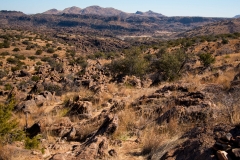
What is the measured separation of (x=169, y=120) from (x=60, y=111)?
212 inches

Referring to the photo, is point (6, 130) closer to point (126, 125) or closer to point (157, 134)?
point (126, 125)

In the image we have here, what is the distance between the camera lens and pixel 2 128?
218 inches

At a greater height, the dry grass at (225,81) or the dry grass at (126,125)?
the dry grass at (225,81)

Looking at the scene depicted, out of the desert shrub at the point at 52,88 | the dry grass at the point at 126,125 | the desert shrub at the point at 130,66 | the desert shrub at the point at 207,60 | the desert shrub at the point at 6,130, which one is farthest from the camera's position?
the desert shrub at the point at 130,66

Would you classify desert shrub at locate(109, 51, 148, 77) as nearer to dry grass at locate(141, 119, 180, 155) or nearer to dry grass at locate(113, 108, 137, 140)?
dry grass at locate(113, 108, 137, 140)

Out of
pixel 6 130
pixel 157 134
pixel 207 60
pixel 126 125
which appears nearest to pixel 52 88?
pixel 6 130

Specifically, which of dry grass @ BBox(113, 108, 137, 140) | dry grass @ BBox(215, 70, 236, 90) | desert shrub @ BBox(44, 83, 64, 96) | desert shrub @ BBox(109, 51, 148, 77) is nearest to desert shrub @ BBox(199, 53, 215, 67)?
desert shrub @ BBox(109, 51, 148, 77)

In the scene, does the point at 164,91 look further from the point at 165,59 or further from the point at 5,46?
the point at 5,46

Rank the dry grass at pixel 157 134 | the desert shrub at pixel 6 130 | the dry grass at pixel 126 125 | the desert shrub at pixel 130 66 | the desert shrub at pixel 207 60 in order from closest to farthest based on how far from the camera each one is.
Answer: the dry grass at pixel 157 134 < the desert shrub at pixel 6 130 < the dry grass at pixel 126 125 < the desert shrub at pixel 207 60 < the desert shrub at pixel 130 66

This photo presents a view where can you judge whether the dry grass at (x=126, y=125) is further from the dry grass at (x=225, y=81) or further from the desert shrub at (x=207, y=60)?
the desert shrub at (x=207, y=60)

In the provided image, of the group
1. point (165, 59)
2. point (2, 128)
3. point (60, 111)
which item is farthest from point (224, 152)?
point (165, 59)

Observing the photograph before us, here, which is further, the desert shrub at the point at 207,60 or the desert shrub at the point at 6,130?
the desert shrub at the point at 207,60


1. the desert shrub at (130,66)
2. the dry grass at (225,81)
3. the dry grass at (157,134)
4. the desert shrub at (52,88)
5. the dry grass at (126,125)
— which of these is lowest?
the desert shrub at (52,88)

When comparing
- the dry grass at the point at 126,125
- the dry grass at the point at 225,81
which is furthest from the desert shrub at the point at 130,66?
the dry grass at the point at 126,125
